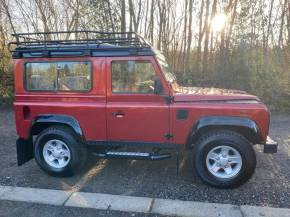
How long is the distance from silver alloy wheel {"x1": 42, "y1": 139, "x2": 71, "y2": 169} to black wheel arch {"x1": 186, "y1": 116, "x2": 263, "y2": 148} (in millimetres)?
1976

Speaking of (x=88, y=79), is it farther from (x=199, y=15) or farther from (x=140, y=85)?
(x=199, y=15)

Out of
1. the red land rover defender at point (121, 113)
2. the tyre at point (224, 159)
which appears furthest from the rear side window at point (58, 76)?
the tyre at point (224, 159)

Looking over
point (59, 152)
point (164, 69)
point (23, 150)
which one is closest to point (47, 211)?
point (59, 152)

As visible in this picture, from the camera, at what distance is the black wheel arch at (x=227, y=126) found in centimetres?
405

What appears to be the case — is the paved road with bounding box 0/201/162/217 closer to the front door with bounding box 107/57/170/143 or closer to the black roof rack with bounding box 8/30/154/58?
the front door with bounding box 107/57/170/143

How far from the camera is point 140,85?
4.31 meters

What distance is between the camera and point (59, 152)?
4676 millimetres

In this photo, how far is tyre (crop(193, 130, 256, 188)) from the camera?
405cm

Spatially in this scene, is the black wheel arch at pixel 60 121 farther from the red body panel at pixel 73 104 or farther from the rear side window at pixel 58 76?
the rear side window at pixel 58 76

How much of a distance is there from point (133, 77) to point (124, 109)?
0.49 meters

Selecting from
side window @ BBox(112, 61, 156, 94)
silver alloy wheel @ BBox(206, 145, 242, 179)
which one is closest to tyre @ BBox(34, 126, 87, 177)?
side window @ BBox(112, 61, 156, 94)

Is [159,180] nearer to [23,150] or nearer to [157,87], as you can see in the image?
[157,87]

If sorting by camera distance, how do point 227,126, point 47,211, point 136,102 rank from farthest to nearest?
1. point 136,102
2. point 227,126
3. point 47,211

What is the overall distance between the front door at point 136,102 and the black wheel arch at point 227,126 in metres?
0.42
